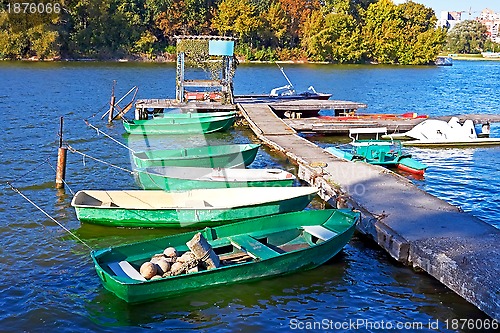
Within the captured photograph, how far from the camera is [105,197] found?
1576 cm

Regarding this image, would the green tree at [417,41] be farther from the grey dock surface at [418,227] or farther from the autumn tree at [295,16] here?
Result: the grey dock surface at [418,227]

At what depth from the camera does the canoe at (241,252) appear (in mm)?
11000

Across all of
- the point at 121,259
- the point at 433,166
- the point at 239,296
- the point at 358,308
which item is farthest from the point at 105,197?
the point at 433,166

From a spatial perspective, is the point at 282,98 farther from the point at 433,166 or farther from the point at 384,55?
the point at 384,55

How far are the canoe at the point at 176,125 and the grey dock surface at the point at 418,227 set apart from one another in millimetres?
9094

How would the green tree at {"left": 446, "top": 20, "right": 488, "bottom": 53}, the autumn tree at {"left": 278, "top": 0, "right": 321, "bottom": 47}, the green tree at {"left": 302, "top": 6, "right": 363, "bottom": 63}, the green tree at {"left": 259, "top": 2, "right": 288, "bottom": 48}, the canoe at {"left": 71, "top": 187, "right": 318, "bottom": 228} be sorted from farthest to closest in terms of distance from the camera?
the green tree at {"left": 446, "top": 20, "right": 488, "bottom": 53} → the autumn tree at {"left": 278, "top": 0, "right": 321, "bottom": 47} → the green tree at {"left": 259, "top": 2, "right": 288, "bottom": 48} → the green tree at {"left": 302, "top": 6, "right": 363, "bottom": 63} → the canoe at {"left": 71, "top": 187, "right": 318, "bottom": 228}

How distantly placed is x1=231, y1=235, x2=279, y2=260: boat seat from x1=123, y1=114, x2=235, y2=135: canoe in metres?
16.2

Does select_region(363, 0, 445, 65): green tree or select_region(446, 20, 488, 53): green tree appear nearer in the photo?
select_region(363, 0, 445, 65): green tree

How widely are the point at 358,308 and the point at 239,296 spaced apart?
7.89ft

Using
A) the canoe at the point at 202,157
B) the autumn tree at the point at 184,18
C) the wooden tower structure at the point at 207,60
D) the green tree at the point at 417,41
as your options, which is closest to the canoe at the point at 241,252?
the canoe at the point at 202,157

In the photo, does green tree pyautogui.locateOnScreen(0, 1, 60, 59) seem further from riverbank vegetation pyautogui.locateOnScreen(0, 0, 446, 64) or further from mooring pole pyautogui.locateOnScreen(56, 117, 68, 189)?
mooring pole pyautogui.locateOnScreen(56, 117, 68, 189)

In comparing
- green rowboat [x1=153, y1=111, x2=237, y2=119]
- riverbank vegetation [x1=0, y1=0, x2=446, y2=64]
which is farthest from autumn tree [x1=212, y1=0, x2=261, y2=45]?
green rowboat [x1=153, y1=111, x2=237, y2=119]

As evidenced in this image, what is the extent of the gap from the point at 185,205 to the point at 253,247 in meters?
3.68

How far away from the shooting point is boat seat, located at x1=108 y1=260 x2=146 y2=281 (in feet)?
36.9
